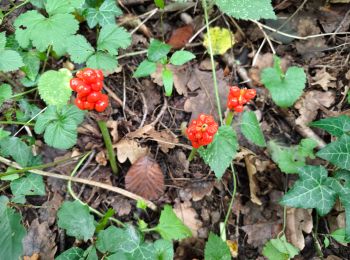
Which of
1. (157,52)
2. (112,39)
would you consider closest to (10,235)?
(112,39)

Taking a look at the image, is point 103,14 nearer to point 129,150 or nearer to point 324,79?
point 129,150

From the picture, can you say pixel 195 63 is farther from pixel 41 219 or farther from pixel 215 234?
pixel 41 219

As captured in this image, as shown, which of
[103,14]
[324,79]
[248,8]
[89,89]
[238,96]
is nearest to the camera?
[89,89]

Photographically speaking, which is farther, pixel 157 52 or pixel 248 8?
pixel 157 52

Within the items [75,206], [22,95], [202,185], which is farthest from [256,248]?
[22,95]

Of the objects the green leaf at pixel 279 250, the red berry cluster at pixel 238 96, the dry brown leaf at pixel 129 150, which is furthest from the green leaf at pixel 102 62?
the green leaf at pixel 279 250

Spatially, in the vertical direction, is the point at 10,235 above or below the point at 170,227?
above

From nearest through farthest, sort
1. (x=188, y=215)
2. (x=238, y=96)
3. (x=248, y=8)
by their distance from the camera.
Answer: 1. (x=238, y=96)
2. (x=248, y=8)
3. (x=188, y=215)

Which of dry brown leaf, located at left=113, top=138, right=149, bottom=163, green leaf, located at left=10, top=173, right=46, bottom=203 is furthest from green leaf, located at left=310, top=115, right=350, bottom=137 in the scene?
green leaf, located at left=10, top=173, right=46, bottom=203
